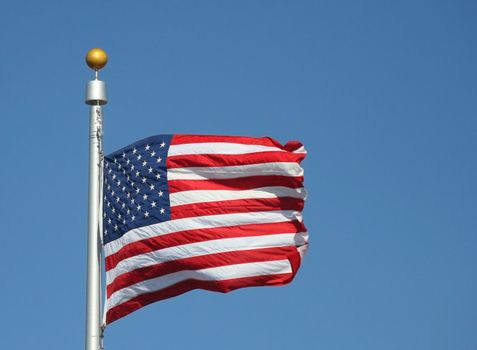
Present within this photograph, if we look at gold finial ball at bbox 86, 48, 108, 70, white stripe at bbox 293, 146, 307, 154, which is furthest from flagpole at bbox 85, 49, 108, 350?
white stripe at bbox 293, 146, 307, 154

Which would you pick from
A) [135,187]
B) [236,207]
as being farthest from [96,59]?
[236,207]

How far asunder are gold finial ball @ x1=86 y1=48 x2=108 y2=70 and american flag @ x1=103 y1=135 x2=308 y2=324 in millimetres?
1597

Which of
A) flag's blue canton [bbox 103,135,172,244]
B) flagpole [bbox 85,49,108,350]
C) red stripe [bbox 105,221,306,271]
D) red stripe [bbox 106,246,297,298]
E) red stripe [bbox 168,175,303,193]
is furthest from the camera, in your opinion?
red stripe [bbox 168,175,303,193]

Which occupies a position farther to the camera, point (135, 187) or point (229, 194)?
point (229, 194)

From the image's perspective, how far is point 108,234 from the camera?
61.1 feet

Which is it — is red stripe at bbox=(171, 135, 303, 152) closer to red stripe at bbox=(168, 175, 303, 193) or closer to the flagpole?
red stripe at bbox=(168, 175, 303, 193)

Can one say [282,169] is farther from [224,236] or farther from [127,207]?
[127,207]

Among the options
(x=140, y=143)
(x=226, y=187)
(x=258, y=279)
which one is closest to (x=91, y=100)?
(x=140, y=143)

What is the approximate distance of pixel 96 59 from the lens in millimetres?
18641

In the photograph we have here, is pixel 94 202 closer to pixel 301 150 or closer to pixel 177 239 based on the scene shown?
pixel 177 239

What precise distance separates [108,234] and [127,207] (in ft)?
1.96

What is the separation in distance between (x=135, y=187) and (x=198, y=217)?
130 cm

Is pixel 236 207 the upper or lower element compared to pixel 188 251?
upper

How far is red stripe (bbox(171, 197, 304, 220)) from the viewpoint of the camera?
1867 centimetres
